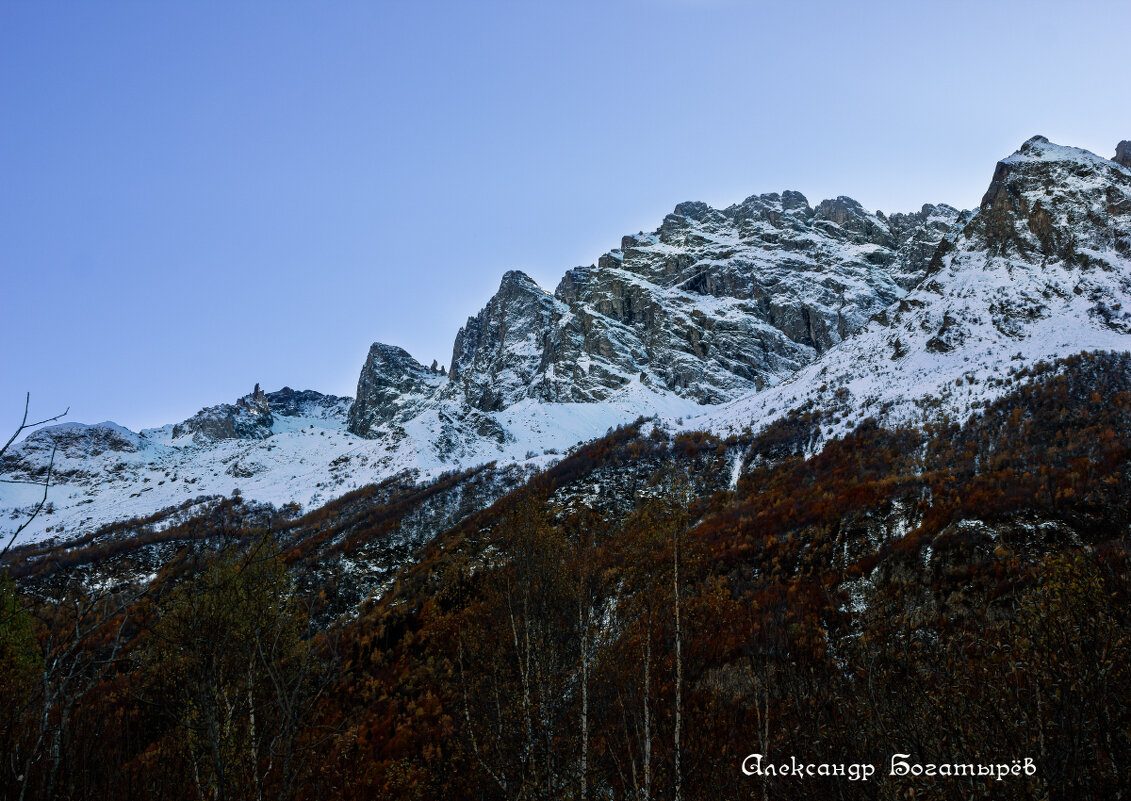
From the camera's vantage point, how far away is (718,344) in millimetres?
116250

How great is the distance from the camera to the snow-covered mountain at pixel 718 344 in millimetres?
49094

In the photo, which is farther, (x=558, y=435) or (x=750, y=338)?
(x=750, y=338)

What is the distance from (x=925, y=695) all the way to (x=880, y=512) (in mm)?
20116

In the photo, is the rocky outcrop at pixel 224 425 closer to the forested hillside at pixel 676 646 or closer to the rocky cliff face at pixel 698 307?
the rocky cliff face at pixel 698 307

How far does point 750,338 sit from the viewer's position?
117m

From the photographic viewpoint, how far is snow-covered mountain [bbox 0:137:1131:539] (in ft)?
161

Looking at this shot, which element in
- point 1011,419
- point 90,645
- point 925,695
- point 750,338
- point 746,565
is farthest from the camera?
point 750,338

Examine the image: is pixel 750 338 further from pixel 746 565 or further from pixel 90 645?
pixel 90 645

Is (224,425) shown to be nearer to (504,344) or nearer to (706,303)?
(504,344)

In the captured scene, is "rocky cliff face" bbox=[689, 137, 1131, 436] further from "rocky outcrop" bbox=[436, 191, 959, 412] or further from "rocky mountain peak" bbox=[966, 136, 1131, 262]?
"rocky outcrop" bbox=[436, 191, 959, 412]

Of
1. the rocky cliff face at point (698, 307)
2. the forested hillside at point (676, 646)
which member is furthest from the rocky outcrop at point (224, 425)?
the forested hillside at point (676, 646)

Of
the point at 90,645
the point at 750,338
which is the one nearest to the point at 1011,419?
the point at 90,645

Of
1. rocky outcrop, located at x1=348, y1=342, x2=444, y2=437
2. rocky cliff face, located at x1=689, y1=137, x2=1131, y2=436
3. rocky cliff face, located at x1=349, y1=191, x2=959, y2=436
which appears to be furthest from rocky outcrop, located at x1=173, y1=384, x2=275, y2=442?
rocky cliff face, located at x1=689, y1=137, x2=1131, y2=436

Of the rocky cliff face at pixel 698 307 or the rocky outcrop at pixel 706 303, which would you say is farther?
the rocky cliff face at pixel 698 307
